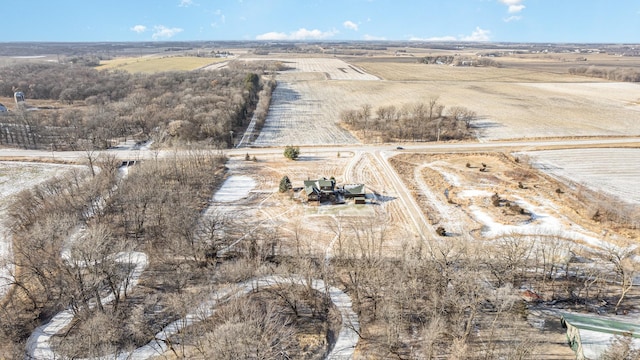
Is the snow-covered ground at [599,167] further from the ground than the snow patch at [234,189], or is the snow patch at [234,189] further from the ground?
the snow-covered ground at [599,167]

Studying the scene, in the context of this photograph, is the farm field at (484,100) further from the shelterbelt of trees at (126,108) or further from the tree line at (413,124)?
the shelterbelt of trees at (126,108)

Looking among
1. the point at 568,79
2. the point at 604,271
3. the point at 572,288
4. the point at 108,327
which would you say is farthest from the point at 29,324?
the point at 568,79

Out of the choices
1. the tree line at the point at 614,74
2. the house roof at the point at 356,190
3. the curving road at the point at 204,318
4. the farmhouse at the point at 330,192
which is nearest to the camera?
the curving road at the point at 204,318

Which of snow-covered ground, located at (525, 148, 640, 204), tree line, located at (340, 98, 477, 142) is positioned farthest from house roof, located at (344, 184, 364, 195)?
snow-covered ground, located at (525, 148, 640, 204)

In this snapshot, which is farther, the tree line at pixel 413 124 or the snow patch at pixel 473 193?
the tree line at pixel 413 124

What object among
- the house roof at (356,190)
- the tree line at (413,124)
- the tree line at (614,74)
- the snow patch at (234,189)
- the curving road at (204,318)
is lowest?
the curving road at (204,318)

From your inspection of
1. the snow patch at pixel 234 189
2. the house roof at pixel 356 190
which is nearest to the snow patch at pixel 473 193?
the house roof at pixel 356 190
